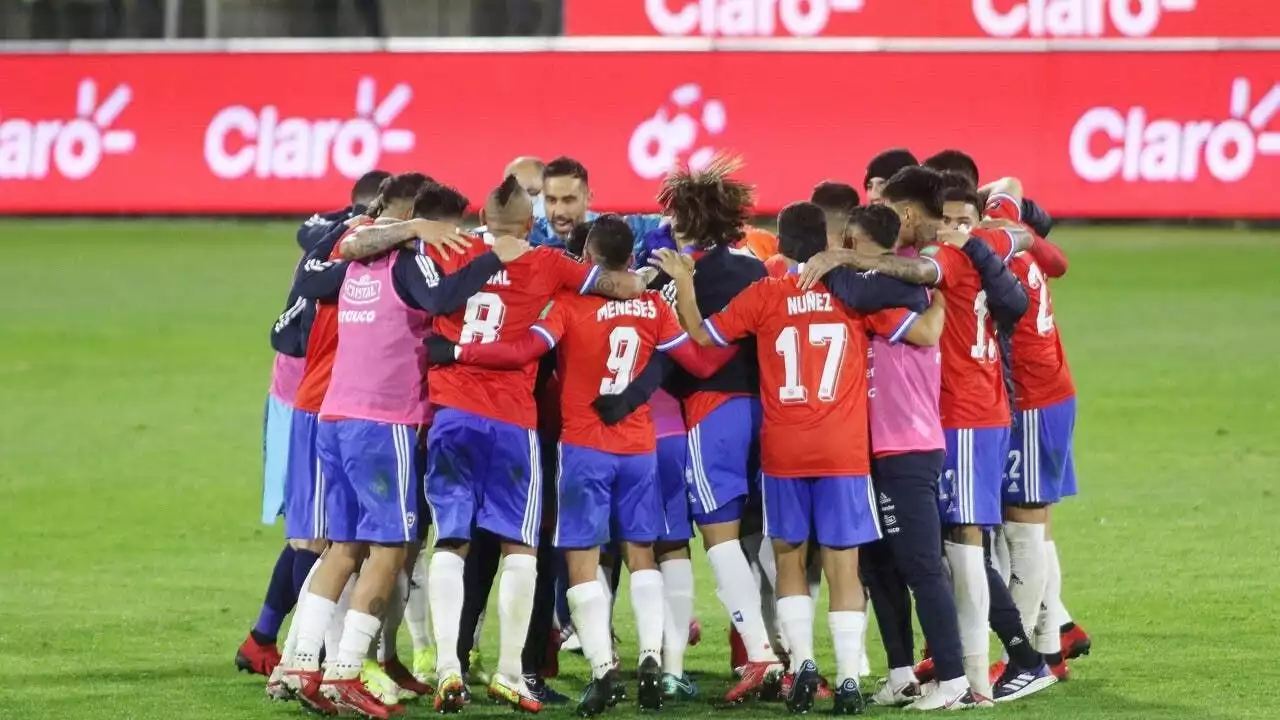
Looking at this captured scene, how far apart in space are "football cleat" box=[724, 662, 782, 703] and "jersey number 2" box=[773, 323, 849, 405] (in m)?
1.07

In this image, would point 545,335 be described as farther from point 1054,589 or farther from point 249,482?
point 249,482

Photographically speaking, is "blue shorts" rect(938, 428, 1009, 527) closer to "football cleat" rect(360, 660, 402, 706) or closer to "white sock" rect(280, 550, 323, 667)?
"football cleat" rect(360, 660, 402, 706)

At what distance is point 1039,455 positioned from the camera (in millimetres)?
8867

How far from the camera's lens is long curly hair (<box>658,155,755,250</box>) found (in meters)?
8.31

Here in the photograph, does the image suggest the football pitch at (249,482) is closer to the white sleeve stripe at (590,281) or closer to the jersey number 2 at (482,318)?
the jersey number 2 at (482,318)

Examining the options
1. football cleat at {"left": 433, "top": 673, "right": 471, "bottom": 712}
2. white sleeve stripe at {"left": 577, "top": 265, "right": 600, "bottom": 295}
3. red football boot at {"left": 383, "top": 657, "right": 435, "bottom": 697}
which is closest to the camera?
football cleat at {"left": 433, "top": 673, "right": 471, "bottom": 712}

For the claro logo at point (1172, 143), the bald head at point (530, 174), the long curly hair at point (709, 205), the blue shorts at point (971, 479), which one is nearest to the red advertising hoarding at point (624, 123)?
the claro logo at point (1172, 143)

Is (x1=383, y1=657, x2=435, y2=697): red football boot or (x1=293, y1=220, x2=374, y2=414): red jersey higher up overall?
(x1=293, y1=220, x2=374, y2=414): red jersey

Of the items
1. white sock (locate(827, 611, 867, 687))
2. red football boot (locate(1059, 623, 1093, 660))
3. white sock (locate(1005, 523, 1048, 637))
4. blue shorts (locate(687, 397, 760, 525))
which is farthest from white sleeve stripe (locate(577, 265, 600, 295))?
red football boot (locate(1059, 623, 1093, 660))

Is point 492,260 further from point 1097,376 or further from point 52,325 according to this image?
point 52,325

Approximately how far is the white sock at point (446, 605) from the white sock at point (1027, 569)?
240 cm

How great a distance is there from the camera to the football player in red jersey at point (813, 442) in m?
7.87

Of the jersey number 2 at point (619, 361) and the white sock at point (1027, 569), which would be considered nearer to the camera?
the jersey number 2 at point (619, 361)

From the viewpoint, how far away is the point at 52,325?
19500 mm
